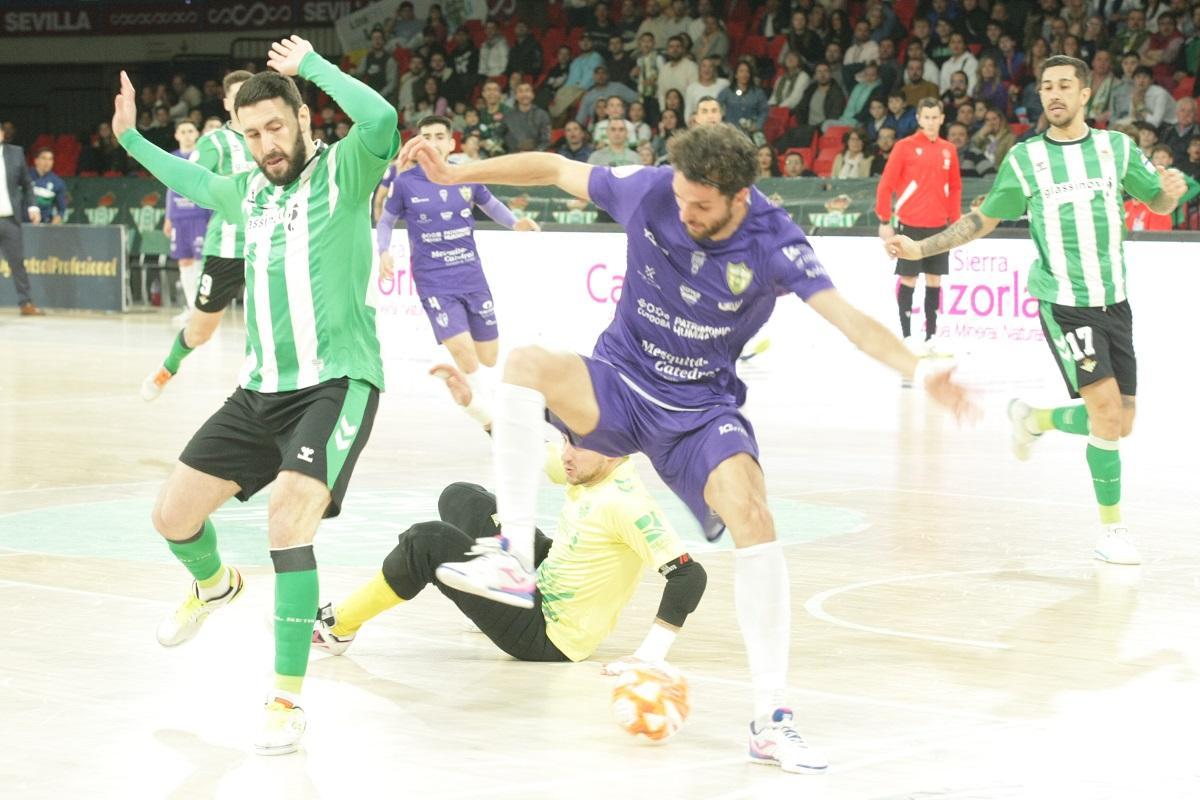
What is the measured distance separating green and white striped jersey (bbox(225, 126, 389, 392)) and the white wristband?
48.1 inches

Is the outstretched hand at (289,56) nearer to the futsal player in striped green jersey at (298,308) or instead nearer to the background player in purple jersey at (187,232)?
the futsal player in striped green jersey at (298,308)

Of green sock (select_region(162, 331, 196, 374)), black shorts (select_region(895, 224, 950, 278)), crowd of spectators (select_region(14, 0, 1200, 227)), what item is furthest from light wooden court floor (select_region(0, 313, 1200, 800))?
crowd of spectators (select_region(14, 0, 1200, 227))

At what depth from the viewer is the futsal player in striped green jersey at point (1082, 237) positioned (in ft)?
27.6

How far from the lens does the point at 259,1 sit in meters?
32.2

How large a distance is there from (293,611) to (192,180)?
185cm

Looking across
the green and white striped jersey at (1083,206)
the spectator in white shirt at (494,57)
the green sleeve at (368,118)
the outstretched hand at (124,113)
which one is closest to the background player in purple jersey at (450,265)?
the green and white striped jersey at (1083,206)

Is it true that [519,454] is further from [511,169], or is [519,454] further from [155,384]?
[155,384]

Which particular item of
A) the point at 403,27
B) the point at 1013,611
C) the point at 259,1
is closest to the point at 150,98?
the point at 259,1

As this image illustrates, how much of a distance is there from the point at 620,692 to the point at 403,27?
25.2 metres

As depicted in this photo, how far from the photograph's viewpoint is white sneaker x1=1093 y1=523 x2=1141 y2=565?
809cm

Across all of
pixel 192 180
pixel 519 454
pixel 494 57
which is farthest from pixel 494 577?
pixel 494 57

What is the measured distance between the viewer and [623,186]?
5488 millimetres

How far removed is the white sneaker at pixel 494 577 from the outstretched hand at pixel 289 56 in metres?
1.75

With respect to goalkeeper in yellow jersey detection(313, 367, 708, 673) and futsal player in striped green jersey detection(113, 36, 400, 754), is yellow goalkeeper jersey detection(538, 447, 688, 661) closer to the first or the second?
goalkeeper in yellow jersey detection(313, 367, 708, 673)
